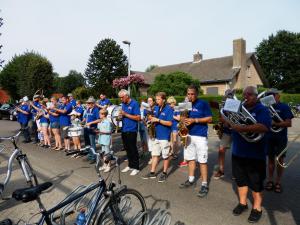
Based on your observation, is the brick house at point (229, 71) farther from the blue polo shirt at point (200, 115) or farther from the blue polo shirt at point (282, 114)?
the blue polo shirt at point (200, 115)

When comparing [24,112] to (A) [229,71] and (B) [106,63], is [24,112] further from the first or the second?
(B) [106,63]

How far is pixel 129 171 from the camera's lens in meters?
7.36

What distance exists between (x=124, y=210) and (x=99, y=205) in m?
0.49

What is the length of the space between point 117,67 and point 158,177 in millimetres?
50418

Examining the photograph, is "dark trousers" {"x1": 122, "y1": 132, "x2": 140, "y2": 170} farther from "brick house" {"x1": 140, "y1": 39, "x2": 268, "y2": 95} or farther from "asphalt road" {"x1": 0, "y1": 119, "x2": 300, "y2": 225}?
"brick house" {"x1": 140, "y1": 39, "x2": 268, "y2": 95}

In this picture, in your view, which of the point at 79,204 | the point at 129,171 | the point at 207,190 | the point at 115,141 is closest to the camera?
the point at 79,204

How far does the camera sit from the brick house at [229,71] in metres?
37.4

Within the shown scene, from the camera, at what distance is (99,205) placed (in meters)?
3.36

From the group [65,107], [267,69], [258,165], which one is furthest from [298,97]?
[258,165]

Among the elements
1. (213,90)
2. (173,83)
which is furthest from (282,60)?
(173,83)

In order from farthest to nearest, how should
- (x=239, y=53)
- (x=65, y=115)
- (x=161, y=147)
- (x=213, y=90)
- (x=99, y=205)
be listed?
(x=213, y=90) < (x=239, y=53) < (x=65, y=115) < (x=161, y=147) < (x=99, y=205)

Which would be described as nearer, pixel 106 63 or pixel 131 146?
pixel 131 146

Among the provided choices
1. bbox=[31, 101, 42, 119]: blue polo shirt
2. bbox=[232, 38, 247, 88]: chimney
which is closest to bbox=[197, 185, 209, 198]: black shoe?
bbox=[31, 101, 42, 119]: blue polo shirt

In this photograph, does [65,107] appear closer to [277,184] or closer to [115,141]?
[115,141]
